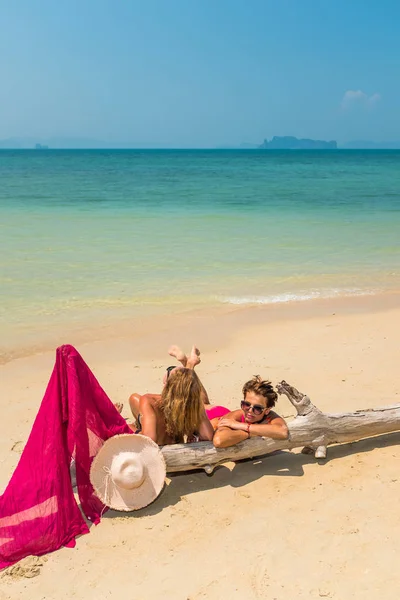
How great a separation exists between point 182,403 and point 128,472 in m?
0.66

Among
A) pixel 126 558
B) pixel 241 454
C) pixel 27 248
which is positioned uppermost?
pixel 27 248

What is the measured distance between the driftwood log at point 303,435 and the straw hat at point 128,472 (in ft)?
0.50

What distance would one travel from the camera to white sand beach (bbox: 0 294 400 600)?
3.78 meters

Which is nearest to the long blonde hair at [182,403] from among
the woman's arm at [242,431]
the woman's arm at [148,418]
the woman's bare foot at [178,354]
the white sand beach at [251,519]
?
the woman's arm at [148,418]

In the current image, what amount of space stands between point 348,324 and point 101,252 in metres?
8.09

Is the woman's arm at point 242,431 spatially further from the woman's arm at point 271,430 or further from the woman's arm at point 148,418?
the woman's arm at point 148,418

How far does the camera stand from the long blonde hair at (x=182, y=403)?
469 centimetres

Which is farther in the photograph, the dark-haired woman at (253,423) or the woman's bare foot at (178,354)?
the woman's bare foot at (178,354)

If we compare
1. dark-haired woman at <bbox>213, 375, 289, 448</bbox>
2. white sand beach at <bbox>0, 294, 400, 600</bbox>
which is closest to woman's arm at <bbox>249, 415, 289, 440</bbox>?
dark-haired woman at <bbox>213, 375, 289, 448</bbox>

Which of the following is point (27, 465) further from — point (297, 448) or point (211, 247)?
point (211, 247)

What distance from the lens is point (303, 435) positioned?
5.07 meters

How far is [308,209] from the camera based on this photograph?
26.9 m

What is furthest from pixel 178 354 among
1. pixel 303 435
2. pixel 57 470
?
pixel 57 470

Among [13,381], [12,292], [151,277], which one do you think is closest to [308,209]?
[151,277]
